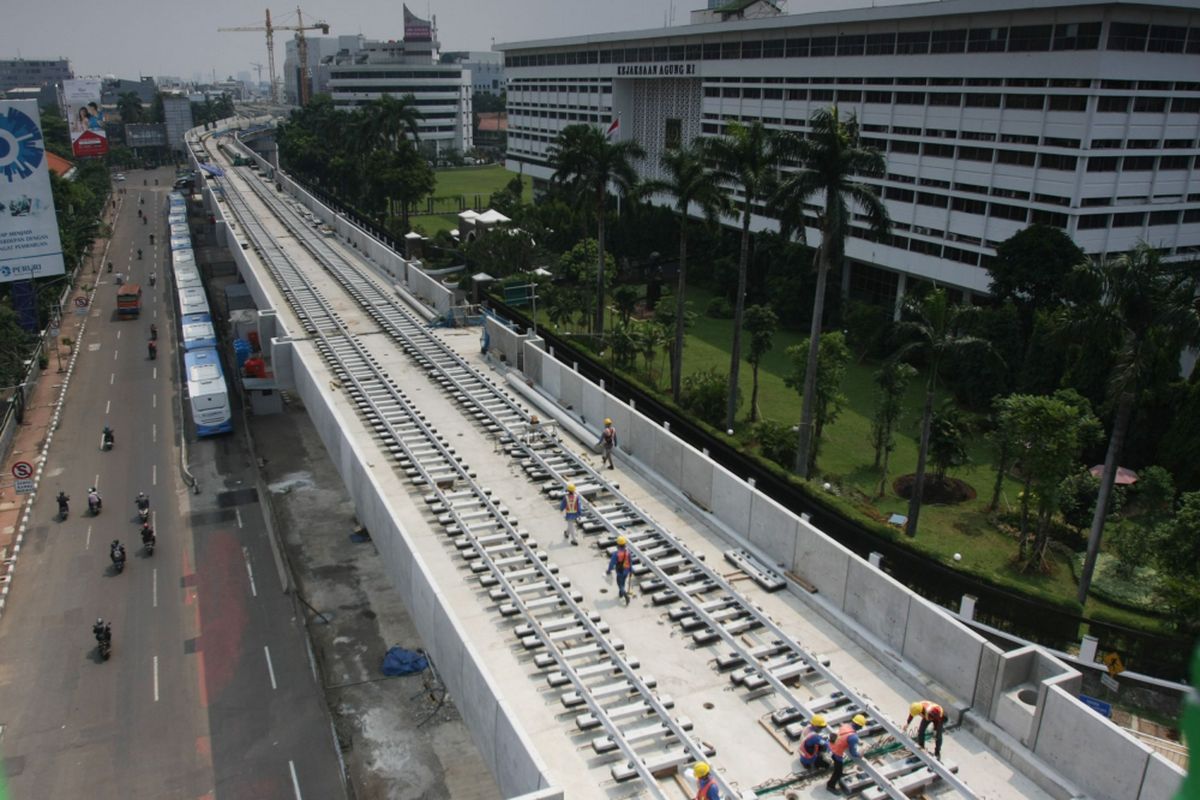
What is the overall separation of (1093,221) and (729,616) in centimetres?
3295

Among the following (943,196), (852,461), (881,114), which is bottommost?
(852,461)

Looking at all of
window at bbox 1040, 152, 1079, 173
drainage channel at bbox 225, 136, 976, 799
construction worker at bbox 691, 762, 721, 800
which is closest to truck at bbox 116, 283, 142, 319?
drainage channel at bbox 225, 136, 976, 799

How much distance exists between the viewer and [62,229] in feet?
208

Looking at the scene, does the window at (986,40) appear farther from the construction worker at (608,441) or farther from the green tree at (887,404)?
the construction worker at (608,441)

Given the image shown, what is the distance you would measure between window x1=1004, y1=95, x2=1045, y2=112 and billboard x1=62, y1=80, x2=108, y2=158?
3303 inches

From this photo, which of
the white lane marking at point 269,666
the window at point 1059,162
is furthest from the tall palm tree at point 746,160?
the white lane marking at point 269,666

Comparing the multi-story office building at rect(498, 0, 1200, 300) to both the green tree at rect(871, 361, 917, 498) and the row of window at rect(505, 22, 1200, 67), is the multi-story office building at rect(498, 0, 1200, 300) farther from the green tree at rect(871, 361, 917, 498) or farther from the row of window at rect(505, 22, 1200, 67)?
the green tree at rect(871, 361, 917, 498)

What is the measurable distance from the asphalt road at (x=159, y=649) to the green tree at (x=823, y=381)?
19.6m

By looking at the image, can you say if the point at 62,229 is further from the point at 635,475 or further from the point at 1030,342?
the point at 1030,342

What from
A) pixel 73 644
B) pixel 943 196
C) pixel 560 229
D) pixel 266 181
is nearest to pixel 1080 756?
pixel 73 644

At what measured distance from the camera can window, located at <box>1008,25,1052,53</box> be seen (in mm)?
41656

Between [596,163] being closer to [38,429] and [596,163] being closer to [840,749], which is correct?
[38,429]

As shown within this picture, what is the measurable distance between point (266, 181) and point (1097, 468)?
315 feet

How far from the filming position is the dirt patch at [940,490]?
105ft
